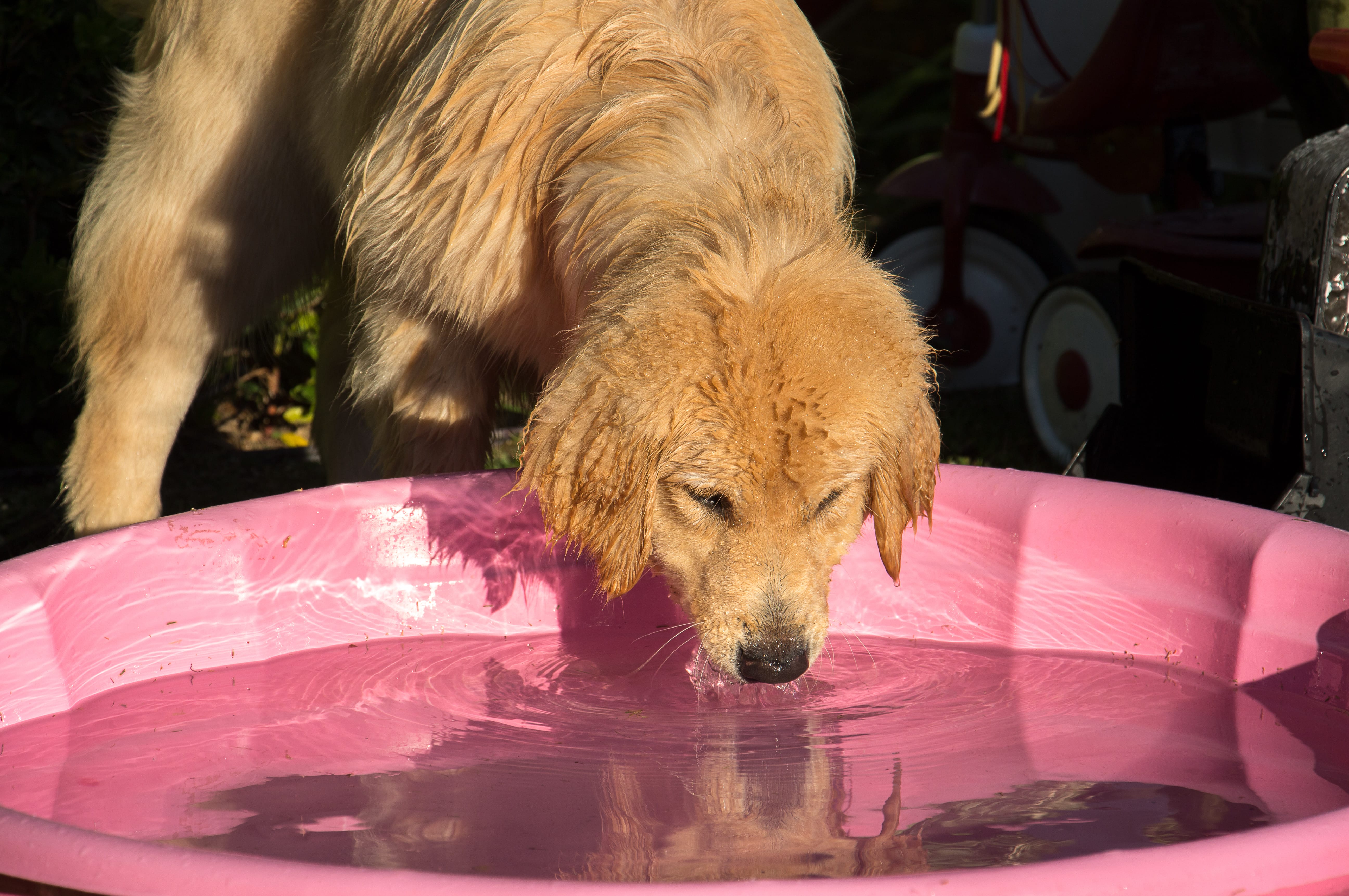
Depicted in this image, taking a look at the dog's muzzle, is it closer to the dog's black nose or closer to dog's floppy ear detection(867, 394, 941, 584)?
the dog's black nose

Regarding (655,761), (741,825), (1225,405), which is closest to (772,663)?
(655,761)

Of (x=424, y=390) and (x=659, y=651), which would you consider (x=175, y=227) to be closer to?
(x=424, y=390)

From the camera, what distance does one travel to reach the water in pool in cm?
229

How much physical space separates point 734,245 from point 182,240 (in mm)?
2184

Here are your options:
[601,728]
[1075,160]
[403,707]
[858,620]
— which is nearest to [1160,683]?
[858,620]

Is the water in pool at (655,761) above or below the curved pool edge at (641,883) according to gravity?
below

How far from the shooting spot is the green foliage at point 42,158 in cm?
526

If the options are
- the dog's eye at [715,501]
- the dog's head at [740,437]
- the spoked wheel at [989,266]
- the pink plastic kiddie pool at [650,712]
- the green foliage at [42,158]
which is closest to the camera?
the pink plastic kiddie pool at [650,712]

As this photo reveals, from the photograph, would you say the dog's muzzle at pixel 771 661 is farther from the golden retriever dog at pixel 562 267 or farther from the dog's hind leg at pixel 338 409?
the dog's hind leg at pixel 338 409

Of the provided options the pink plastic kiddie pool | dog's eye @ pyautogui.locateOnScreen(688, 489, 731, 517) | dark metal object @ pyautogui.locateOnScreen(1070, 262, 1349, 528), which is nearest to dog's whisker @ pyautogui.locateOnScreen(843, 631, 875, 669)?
the pink plastic kiddie pool

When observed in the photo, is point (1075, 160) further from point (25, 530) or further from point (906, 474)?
point (25, 530)

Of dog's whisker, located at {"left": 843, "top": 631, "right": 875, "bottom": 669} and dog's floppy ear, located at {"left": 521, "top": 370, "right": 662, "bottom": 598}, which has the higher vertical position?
dog's floppy ear, located at {"left": 521, "top": 370, "right": 662, "bottom": 598}

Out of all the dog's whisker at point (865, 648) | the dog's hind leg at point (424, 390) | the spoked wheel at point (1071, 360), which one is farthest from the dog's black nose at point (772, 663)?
the spoked wheel at point (1071, 360)

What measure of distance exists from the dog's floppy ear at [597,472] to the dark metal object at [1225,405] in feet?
5.50
